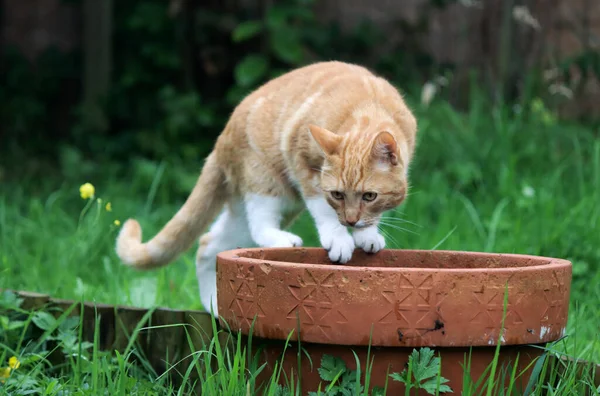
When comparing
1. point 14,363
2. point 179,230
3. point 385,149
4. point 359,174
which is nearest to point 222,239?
point 179,230

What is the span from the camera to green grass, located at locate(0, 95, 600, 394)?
127 inches

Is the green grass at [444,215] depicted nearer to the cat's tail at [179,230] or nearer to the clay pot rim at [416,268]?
the cat's tail at [179,230]

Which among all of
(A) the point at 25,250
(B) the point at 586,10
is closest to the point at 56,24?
(A) the point at 25,250

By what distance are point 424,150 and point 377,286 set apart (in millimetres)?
2910

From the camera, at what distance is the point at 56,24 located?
7707 mm

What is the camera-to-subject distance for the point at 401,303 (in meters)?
1.81

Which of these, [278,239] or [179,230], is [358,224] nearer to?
[278,239]

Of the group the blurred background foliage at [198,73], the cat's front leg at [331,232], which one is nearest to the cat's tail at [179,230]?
the cat's front leg at [331,232]

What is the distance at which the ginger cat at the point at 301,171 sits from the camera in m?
2.55

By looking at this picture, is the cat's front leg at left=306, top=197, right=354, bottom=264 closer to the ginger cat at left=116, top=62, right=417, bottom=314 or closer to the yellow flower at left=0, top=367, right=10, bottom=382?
the ginger cat at left=116, top=62, right=417, bottom=314

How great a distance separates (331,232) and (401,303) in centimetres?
74

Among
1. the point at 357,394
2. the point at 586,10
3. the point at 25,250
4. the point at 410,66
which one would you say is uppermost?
the point at 586,10

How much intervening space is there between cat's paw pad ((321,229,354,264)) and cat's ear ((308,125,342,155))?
0.26 m

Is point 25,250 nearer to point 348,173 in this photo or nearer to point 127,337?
point 127,337
